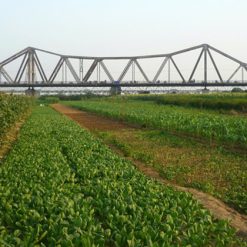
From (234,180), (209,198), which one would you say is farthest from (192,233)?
(234,180)

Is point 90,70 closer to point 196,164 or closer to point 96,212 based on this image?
point 196,164

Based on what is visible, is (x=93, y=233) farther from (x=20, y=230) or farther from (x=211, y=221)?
(x=211, y=221)

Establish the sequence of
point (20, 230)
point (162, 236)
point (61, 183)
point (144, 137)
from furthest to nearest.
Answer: point (144, 137) → point (61, 183) → point (20, 230) → point (162, 236)

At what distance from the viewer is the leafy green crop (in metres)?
6.21

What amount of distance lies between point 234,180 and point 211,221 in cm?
505

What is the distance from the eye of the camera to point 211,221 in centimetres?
747

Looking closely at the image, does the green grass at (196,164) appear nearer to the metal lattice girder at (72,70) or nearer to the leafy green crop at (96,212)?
the leafy green crop at (96,212)

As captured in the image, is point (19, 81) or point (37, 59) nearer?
point (19, 81)

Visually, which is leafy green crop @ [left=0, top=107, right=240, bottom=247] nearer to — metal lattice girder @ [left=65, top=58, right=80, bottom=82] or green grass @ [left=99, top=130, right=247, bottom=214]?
green grass @ [left=99, top=130, right=247, bottom=214]

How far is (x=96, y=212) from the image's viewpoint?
7.67 metres

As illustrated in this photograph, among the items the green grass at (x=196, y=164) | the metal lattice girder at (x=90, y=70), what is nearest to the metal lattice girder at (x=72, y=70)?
the metal lattice girder at (x=90, y=70)

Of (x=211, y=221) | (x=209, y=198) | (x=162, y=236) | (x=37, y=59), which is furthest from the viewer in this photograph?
(x=37, y=59)

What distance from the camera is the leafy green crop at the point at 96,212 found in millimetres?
6211

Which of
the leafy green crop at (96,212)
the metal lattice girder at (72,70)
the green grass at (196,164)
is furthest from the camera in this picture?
the metal lattice girder at (72,70)
